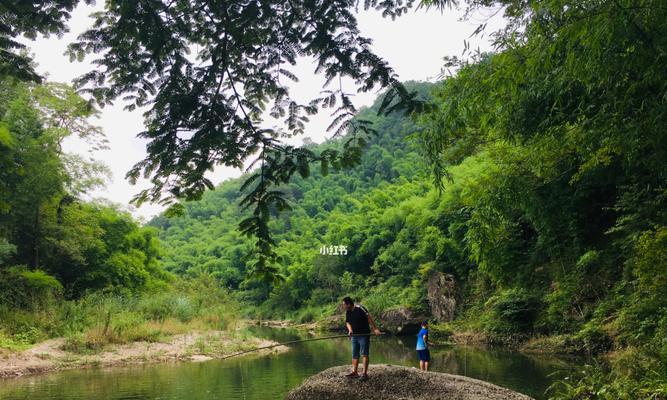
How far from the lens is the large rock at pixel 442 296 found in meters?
32.3

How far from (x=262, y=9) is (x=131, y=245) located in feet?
115

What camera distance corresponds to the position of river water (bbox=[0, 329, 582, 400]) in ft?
48.1

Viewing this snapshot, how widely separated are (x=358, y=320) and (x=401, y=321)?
2406 centimetres

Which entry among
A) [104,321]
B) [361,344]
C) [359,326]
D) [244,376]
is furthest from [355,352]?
[104,321]

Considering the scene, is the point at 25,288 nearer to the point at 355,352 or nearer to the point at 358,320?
the point at 355,352

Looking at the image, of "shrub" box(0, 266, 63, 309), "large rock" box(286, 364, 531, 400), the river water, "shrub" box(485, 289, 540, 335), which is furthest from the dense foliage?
"shrub" box(485, 289, 540, 335)

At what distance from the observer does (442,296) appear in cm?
3309

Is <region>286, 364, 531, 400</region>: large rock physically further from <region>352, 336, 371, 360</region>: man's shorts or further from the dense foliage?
the dense foliage

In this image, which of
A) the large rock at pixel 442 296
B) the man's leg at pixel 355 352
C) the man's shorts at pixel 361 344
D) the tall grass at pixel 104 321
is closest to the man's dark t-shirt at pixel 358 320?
the man's shorts at pixel 361 344

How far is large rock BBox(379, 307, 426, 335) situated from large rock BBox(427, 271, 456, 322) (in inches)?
46.4

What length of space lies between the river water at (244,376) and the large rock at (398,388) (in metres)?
2.27

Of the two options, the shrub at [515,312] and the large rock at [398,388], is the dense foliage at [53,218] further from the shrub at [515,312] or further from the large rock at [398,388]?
the shrub at [515,312]

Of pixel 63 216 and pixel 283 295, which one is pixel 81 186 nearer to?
pixel 63 216

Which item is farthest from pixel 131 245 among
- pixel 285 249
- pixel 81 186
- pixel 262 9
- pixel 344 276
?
pixel 262 9
